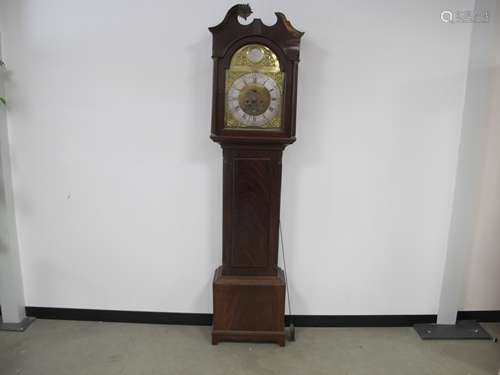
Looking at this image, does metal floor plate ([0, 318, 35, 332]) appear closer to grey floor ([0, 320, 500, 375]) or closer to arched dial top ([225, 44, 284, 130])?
grey floor ([0, 320, 500, 375])

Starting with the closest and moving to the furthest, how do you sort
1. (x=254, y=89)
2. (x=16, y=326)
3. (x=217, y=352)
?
1. (x=254, y=89)
2. (x=217, y=352)
3. (x=16, y=326)

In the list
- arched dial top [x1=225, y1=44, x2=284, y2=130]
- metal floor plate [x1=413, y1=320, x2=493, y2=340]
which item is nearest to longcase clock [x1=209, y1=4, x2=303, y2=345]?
arched dial top [x1=225, y1=44, x2=284, y2=130]

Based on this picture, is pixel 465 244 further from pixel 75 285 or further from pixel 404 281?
pixel 75 285

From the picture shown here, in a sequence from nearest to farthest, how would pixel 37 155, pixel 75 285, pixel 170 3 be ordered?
1. pixel 170 3
2. pixel 37 155
3. pixel 75 285

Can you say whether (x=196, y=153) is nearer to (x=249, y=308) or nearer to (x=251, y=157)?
(x=251, y=157)

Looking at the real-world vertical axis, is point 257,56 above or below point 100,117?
above

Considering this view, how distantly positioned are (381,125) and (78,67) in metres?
1.74

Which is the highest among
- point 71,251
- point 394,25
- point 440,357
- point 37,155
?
point 394,25

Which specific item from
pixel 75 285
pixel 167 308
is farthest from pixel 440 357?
pixel 75 285

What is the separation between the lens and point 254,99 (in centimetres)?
183

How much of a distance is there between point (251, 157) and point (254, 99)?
0.98 ft

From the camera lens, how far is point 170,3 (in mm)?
1932

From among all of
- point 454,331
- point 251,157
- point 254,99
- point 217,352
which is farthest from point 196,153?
point 454,331

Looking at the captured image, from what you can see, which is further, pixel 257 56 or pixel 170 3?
pixel 170 3
